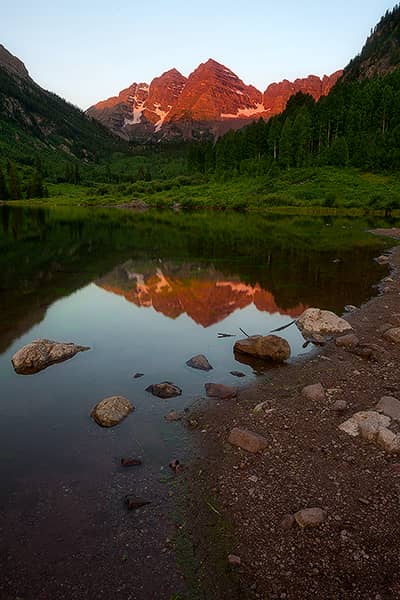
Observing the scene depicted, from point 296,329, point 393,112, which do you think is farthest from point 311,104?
point 296,329

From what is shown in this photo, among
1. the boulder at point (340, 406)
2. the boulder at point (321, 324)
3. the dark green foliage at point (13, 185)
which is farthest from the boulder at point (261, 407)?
the dark green foliage at point (13, 185)

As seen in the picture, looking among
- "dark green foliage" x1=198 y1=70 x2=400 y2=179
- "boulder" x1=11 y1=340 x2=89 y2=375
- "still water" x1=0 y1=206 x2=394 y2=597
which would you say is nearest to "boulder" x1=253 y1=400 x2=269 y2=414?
"still water" x1=0 y1=206 x2=394 y2=597

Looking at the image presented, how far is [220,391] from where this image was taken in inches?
532

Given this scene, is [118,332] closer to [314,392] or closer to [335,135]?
[314,392]

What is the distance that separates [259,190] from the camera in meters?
115

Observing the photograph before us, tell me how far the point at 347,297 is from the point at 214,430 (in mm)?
17701

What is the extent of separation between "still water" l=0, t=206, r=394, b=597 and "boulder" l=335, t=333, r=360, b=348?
1789mm

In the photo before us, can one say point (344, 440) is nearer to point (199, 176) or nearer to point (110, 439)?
point (110, 439)

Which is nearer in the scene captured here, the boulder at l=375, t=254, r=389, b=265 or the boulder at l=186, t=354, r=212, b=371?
the boulder at l=186, t=354, r=212, b=371

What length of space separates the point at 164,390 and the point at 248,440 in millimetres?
3997

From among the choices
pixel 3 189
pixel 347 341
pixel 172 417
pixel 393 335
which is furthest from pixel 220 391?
pixel 3 189

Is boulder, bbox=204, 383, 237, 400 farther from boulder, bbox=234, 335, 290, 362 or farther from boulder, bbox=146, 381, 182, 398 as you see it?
boulder, bbox=234, 335, 290, 362

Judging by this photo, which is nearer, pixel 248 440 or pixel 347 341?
pixel 248 440

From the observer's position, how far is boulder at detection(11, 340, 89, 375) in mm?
15438
